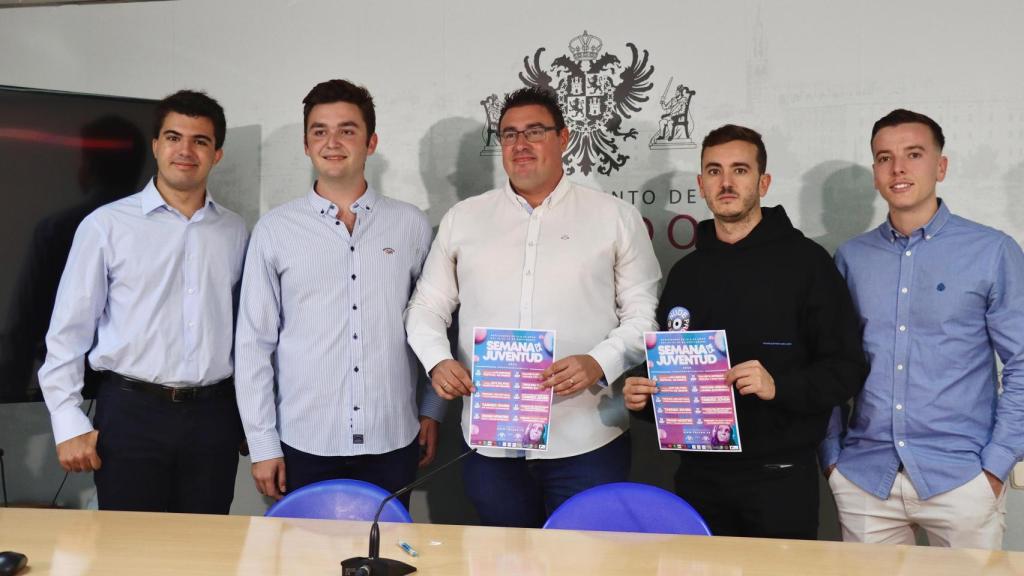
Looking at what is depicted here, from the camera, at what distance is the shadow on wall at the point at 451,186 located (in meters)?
3.73

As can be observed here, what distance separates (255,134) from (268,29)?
0.48 meters

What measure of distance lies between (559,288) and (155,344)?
1416mm

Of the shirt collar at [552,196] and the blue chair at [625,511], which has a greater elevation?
the shirt collar at [552,196]

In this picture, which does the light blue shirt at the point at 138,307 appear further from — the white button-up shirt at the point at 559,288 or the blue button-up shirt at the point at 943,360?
the blue button-up shirt at the point at 943,360

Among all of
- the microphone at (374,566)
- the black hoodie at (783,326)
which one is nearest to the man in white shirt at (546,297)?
the black hoodie at (783,326)

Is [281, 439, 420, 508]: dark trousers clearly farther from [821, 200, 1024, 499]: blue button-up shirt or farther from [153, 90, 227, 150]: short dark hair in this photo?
[821, 200, 1024, 499]: blue button-up shirt

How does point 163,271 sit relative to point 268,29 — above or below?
below

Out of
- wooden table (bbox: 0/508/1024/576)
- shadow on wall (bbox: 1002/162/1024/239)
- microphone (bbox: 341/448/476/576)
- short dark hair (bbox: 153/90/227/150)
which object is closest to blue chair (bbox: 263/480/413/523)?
wooden table (bbox: 0/508/1024/576)

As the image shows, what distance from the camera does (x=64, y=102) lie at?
11.2 ft

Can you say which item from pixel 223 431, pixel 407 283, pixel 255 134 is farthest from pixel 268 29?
pixel 223 431

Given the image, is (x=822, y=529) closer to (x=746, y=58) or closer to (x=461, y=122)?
(x=746, y=58)

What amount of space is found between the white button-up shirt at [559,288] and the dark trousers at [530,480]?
0.04 metres

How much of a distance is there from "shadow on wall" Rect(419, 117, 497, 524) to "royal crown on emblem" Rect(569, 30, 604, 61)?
1.68 feet

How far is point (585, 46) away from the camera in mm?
3627
